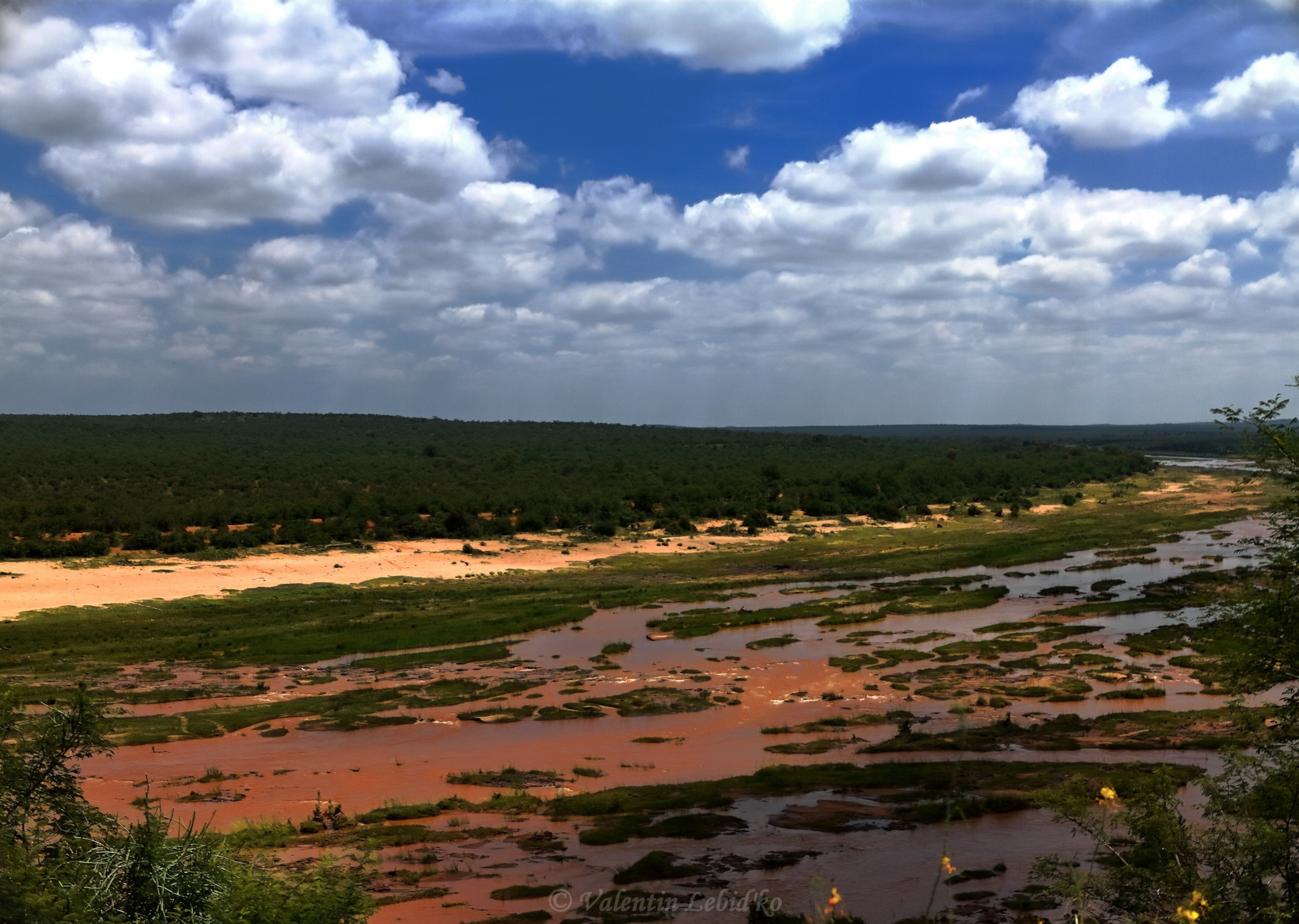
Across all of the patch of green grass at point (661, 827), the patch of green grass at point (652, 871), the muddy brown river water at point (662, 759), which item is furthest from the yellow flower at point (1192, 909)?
the patch of green grass at point (661, 827)

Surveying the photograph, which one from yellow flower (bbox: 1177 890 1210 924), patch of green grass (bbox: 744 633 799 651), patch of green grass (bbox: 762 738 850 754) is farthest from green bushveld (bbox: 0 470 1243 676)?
yellow flower (bbox: 1177 890 1210 924)

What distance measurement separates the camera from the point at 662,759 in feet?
80.5

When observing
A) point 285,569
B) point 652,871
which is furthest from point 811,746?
point 285,569

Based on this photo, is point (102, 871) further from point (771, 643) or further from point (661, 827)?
point (771, 643)

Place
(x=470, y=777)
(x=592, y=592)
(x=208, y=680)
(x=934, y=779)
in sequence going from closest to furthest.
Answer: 1. (x=934, y=779)
2. (x=470, y=777)
3. (x=208, y=680)
4. (x=592, y=592)

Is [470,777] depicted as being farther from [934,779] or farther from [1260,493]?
[1260,493]

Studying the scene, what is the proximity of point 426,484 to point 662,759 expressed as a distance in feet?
238

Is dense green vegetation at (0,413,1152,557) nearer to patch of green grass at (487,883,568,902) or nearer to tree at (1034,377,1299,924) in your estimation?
patch of green grass at (487,883,568,902)

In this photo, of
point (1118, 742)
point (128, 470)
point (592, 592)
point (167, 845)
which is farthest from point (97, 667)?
point (128, 470)

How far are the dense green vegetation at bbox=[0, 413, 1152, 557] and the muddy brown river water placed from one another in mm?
32352

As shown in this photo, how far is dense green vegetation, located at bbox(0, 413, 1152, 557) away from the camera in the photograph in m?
65.1

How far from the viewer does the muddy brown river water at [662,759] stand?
633 inches

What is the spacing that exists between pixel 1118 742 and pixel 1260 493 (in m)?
83.6

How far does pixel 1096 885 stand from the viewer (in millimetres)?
10086
